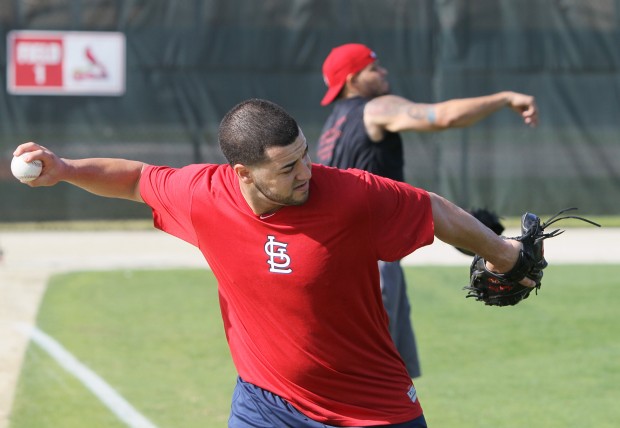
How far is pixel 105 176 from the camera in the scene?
4.40 m

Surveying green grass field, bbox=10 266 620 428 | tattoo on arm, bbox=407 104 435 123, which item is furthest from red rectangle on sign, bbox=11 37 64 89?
tattoo on arm, bbox=407 104 435 123

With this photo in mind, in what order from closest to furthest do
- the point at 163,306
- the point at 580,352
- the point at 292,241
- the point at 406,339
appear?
1. the point at 292,241
2. the point at 406,339
3. the point at 580,352
4. the point at 163,306

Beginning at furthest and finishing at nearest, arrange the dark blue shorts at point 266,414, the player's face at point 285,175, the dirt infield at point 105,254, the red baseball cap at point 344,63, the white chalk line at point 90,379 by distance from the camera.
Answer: the dirt infield at point 105,254, the red baseball cap at point 344,63, the white chalk line at point 90,379, the dark blue shorts at point 266,414, the player's face at point 285,175

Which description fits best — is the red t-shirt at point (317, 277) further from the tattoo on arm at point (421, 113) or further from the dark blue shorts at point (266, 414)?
the tattoo on arm at point (421, 113)

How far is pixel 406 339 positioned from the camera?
6.92 meters

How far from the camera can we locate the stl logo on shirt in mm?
3986

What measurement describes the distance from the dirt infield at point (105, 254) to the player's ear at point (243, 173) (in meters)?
Answer: 5.90

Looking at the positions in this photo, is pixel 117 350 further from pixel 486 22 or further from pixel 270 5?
pixel 486 22

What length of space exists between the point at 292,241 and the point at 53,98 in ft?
34.0

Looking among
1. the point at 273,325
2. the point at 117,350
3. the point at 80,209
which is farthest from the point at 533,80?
the point at 273,325

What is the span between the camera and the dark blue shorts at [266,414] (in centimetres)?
416

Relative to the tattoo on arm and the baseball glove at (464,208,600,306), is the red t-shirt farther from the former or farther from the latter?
the tattoo on arm

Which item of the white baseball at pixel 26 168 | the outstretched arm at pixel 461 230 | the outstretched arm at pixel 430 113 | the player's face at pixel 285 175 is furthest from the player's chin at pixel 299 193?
the outstretched arm at pixel 430 113

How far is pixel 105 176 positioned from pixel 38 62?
9719 mm
